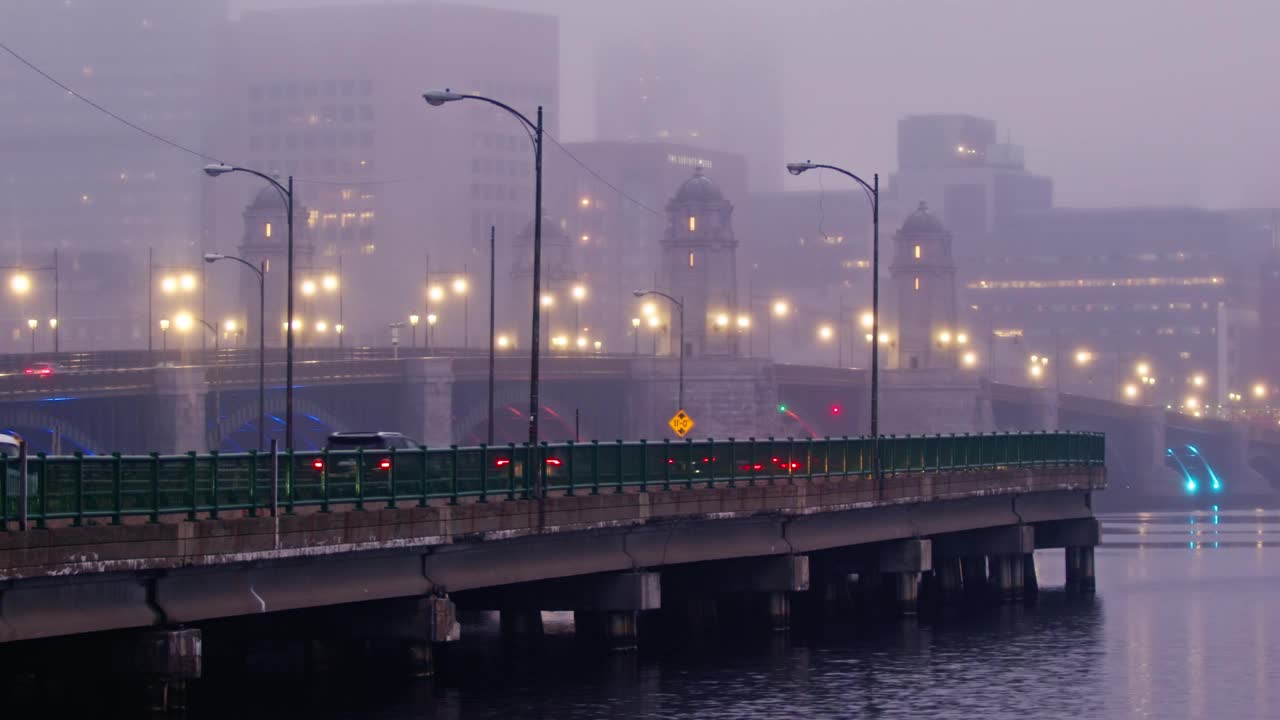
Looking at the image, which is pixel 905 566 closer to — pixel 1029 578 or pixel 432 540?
pixel 1029 578

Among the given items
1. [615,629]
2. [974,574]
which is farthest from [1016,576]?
[615,629]

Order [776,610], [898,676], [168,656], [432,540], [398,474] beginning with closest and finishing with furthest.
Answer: [168,656] < [432,540] < [398,474] < [898,676] < [776,610]

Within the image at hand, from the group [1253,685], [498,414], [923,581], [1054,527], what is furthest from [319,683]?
[498,414]

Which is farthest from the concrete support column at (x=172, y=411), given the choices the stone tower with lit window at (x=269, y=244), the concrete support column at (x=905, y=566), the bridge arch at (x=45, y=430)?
the concrete support column at (x=905, y=566)

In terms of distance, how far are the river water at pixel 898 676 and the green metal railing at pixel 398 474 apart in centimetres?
459

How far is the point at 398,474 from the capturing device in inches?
1729

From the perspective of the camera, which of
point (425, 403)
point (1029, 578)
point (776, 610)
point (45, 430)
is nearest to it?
point (776, 610)

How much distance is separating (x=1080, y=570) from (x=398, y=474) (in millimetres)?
45126

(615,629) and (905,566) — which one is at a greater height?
(905,566)

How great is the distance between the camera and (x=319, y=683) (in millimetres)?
47594

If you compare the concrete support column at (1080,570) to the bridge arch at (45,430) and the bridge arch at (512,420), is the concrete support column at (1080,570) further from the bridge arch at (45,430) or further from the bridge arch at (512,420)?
the bridge arch at (512,420)

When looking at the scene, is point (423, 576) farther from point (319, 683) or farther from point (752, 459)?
point (752, 459)

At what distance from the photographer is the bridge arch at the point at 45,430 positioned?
10544 cm

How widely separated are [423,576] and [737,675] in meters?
9.90
